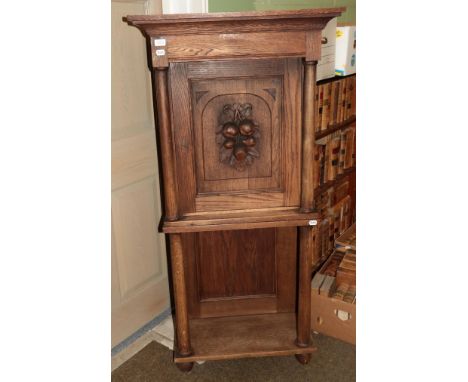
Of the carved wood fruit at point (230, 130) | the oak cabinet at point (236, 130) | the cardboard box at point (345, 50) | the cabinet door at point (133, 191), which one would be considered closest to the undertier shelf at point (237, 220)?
the oak cabinet at point (236, 130)

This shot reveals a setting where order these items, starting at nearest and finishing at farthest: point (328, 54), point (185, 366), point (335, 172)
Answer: point (185, 366), point (328, 54), point (335, 172)

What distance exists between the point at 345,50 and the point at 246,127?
116 centimetres

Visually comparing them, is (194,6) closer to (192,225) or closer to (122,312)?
(192,225)

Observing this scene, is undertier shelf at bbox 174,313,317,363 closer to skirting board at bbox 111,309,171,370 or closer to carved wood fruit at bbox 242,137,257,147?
skirting board at bbox 111,309,171,370

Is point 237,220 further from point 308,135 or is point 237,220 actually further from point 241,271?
point 241,271

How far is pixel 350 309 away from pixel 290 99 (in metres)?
1.01

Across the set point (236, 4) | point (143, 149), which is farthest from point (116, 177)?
point (236, 4)

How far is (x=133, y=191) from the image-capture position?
6.09ft

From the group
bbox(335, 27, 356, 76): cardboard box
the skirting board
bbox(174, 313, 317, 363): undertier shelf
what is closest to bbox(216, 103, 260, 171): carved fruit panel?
bbox(174, 313, 317, 363): undertier shelf

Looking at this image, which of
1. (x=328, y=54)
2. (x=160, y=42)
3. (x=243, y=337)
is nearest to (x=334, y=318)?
(x=243, y=337)

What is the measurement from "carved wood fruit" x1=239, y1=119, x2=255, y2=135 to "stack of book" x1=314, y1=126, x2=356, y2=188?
32.9 inches

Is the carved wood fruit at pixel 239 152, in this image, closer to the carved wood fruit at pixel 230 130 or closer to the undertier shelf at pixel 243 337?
the carved wood fruit at pixel 230 130

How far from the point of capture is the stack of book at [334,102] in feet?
7.00

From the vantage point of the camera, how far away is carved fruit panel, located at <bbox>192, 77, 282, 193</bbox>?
1396mm
